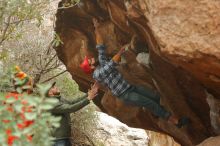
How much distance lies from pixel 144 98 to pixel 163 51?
300 cm

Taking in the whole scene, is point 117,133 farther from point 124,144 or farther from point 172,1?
point 172,1

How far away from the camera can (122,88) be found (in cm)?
945

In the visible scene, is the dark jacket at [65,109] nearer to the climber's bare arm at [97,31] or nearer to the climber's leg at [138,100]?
the climber's leg at [138,100]

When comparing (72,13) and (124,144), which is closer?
(72,13)

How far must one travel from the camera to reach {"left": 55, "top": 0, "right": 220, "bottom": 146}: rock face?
248 inches

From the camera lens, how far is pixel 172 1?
6.34 m

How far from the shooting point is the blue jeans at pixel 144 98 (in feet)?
31.4

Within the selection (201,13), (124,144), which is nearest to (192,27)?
(201,13)

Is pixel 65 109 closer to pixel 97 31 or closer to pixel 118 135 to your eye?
pixel 97 31

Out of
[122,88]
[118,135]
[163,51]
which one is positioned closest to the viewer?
[163,51]

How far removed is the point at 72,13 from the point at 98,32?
1231 millimetres

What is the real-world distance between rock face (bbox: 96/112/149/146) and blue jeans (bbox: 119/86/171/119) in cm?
1251

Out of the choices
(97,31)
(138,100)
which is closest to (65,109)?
(138,100)

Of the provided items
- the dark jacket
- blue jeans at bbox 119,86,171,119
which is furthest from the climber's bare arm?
blue jeans at bbox 119,86,171,119
